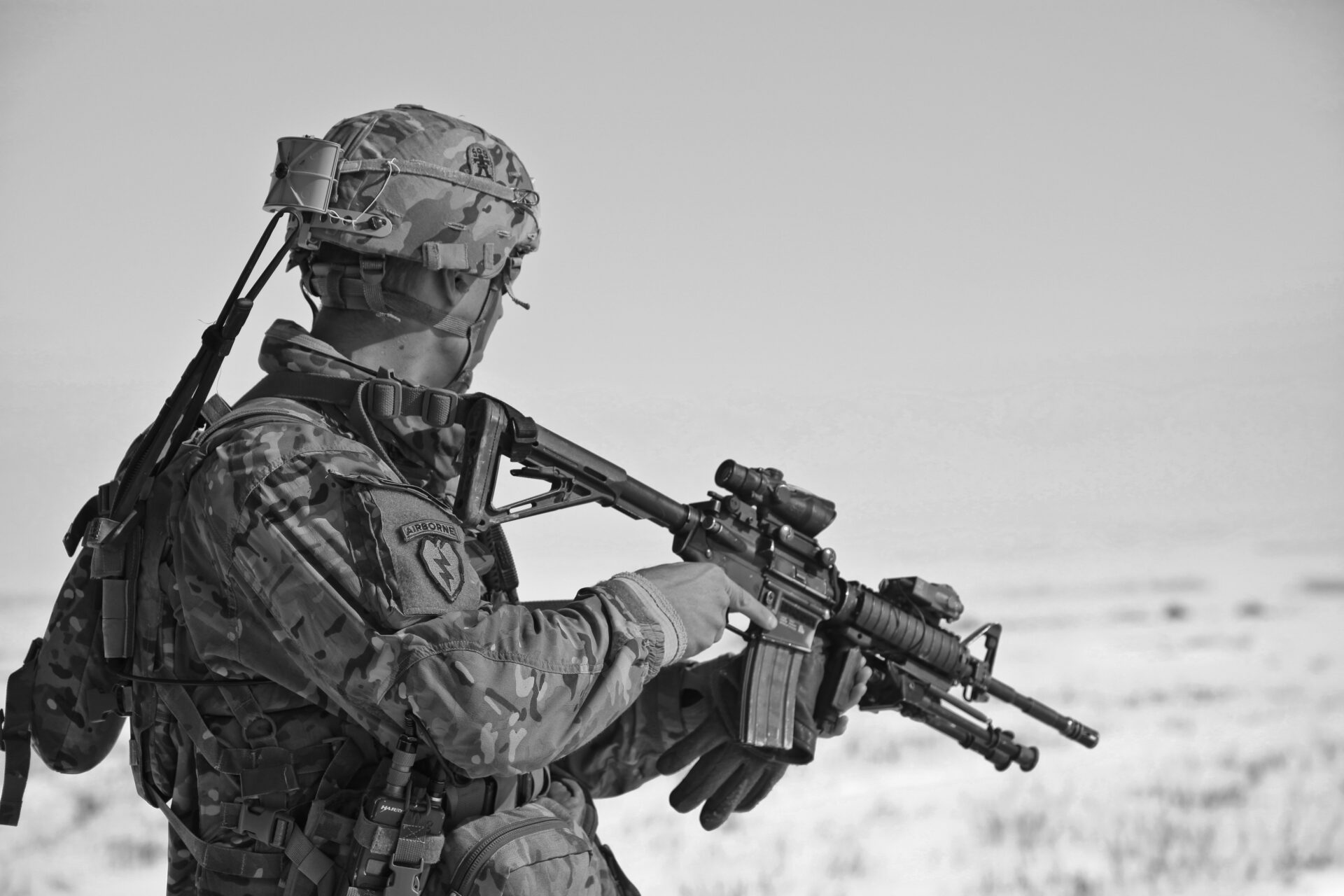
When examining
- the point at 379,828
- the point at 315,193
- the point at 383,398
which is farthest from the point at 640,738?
the point at 315,193

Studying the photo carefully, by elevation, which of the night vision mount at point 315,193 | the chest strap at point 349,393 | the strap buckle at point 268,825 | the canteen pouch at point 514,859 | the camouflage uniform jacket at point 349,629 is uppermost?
the night vision mount at point 315,193

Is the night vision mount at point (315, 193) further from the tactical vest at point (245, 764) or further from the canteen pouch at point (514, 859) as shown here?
the canteen pouch at point (514, 859)

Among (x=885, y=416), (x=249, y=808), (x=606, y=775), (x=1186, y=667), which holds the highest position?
(x=885, y=416)

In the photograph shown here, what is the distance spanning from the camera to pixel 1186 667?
18.9 metres

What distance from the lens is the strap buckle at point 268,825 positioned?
3.49 meters

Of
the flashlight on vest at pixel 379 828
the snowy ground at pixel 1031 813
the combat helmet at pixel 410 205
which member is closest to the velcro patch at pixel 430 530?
the flashlight on vest at pixel 379 828

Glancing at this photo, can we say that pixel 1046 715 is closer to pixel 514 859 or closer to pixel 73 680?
pixel 514 859

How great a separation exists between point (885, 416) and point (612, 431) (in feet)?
32.3

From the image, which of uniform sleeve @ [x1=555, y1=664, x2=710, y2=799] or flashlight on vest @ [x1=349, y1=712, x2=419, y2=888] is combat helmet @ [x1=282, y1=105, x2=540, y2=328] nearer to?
flashlight on vest @ [x1=349, y1=712, x2=419, y2=888]

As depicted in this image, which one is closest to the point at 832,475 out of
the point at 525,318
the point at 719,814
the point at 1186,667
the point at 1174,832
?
the point at 525,318

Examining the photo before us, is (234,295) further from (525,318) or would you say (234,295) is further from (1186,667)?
(525,318)

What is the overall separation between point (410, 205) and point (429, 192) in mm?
65

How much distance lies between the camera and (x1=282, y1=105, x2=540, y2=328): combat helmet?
12.6 feet

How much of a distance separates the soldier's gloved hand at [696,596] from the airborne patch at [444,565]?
0.54 metres
